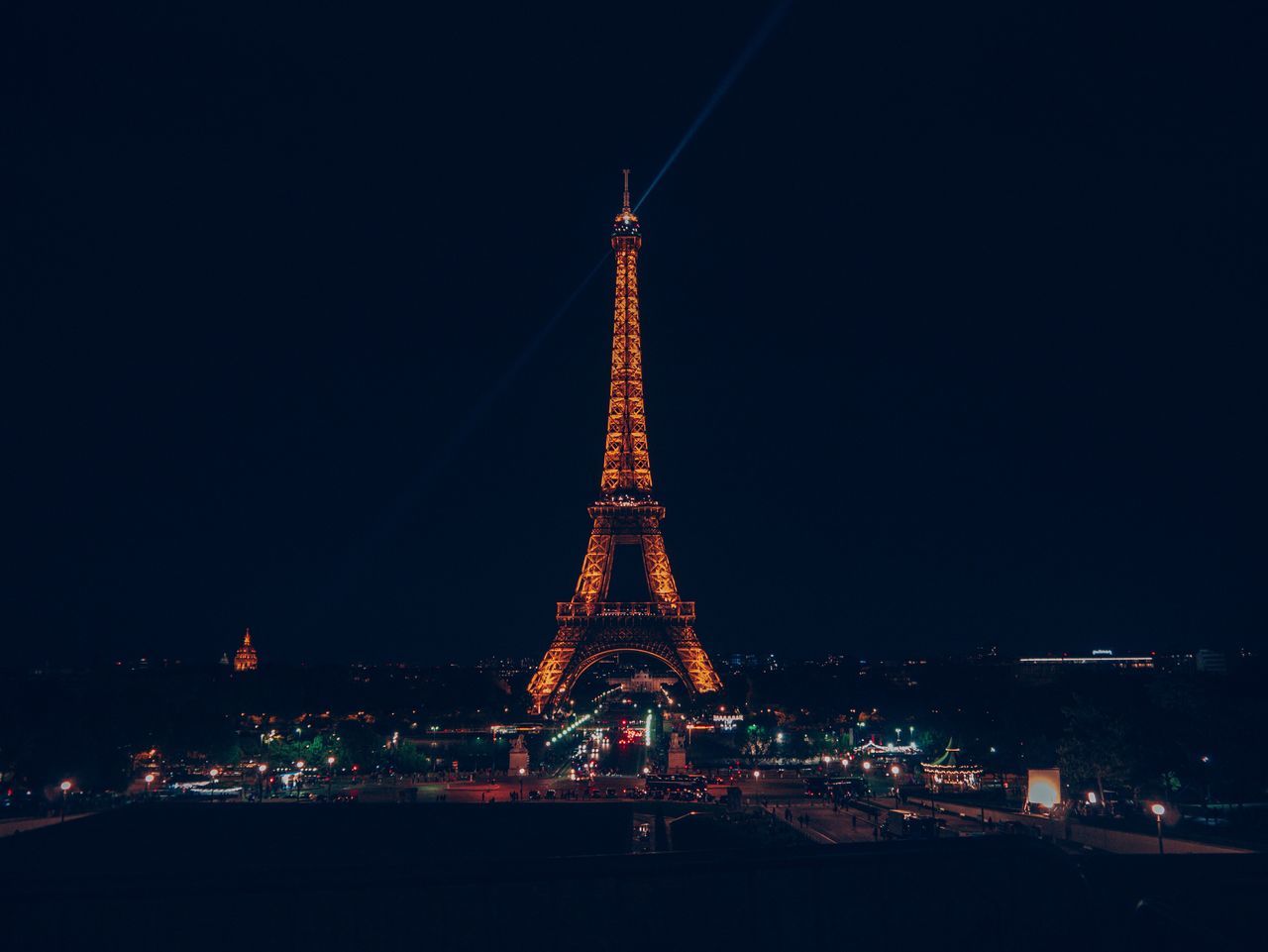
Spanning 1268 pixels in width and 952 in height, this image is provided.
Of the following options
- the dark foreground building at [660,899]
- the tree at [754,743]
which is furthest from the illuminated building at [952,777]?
the dark foreground building at [660,899]

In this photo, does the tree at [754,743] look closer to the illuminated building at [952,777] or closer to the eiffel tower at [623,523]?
the eiffel tower at [623,523]

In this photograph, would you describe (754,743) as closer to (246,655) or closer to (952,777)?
(952,777)

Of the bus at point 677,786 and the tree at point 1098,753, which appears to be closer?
the tree at point 1098,753

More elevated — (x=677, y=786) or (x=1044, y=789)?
(x=1044, y=789)

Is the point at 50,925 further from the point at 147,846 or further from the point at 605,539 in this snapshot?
the point at 605,539

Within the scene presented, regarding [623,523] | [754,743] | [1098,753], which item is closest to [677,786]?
[1098,753]

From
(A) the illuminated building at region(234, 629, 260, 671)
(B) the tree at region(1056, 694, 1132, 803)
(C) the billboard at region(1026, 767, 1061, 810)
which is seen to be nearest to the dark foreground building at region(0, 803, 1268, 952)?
(C) the billboard at region(1026, 767, 1061, 810)

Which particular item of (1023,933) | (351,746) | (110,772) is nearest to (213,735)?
(351,746)
